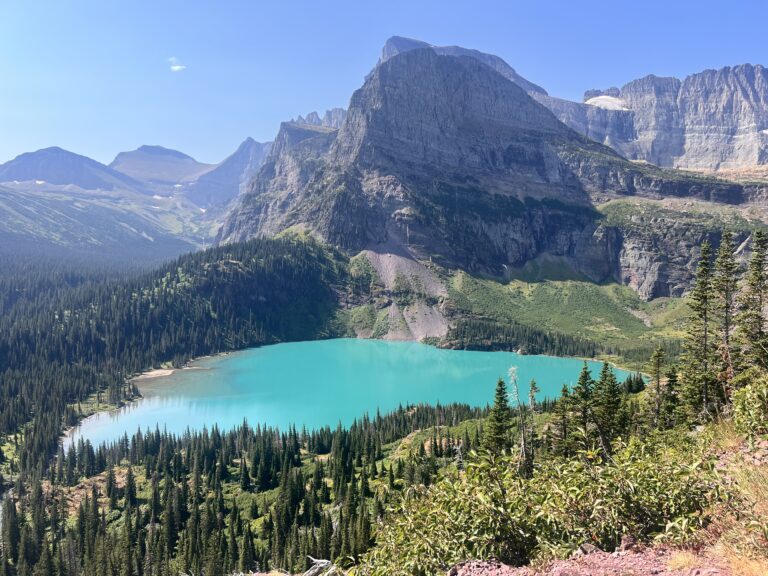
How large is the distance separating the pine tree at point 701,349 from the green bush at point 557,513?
3801 cm

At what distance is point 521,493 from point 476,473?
1.17m

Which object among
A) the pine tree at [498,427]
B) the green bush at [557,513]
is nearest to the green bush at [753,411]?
the green bush at [557,513]

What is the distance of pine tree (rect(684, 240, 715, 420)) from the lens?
147ft

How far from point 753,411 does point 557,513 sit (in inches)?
245

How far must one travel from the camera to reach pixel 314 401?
162 m

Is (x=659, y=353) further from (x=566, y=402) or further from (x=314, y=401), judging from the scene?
(x=314, y=401)

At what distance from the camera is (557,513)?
1166 cm

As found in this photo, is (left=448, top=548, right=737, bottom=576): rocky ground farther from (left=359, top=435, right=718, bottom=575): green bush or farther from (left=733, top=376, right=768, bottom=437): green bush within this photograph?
(left=733, top=376, right=768, bottom=437): green bush

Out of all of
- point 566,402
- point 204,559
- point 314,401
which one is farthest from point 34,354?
point 566,402

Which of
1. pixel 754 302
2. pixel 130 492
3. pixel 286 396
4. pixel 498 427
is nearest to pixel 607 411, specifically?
pixel 498 427

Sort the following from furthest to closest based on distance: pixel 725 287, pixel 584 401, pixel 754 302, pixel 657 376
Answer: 1. pixel 657 376
2. pixel 584 401
3. pixel 725 287
4. pixel 754 302

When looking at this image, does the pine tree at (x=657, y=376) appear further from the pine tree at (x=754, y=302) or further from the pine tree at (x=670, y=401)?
the pine tree at (x=754, y=302)

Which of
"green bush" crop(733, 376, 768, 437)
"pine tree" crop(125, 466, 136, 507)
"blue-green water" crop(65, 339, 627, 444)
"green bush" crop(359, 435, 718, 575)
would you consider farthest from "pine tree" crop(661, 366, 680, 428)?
"pine tree" crop(125, 466, 136, 507)

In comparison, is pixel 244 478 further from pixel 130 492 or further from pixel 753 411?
pixel 753 411
